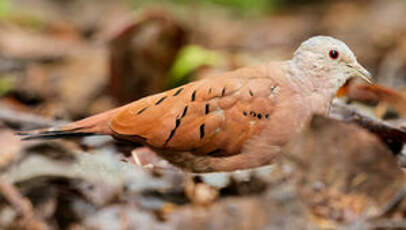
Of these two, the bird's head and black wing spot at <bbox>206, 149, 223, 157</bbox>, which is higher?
the bird's head

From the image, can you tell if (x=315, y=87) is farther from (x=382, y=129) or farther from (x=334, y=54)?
(x=382, y=129)

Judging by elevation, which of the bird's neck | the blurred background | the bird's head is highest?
the bird's head

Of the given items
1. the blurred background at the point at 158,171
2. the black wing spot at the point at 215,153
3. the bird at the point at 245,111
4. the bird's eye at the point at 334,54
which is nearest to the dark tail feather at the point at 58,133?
A: the blurred background at the point at 158,171

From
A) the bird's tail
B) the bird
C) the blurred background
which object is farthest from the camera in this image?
the bird's tail

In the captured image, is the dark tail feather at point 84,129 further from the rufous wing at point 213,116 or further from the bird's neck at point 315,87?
the bird's neck at point 315,87

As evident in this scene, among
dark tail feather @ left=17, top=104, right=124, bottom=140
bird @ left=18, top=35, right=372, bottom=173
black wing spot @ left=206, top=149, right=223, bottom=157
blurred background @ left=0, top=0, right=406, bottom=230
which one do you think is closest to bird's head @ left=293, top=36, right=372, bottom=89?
bird @ left=18, top=35, right=372, bottom=173

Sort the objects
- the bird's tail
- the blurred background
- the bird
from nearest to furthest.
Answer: the blurred background
the bird
the bird's tail

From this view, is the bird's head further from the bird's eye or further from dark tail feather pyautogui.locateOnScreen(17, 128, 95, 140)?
dark tail feather pyautogui.locateOnScreen(17, 128, 95, 140)

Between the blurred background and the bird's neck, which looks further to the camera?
the bird's neck
